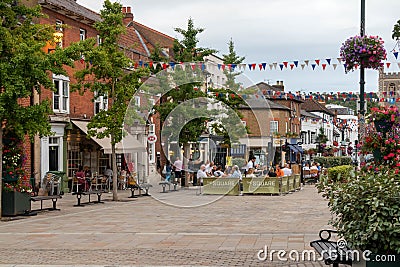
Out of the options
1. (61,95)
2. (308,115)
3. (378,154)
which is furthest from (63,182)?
(308,115)

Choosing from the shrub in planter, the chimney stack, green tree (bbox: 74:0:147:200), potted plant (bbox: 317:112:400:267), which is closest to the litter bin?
green tree (bbox: 74:0:147:200)

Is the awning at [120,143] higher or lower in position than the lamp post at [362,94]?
lower

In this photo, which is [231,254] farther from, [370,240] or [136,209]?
[136,209]

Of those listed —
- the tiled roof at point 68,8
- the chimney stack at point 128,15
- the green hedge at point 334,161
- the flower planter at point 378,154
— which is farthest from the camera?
the green hedge at point 334,161

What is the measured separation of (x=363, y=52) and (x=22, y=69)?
30.0 ft

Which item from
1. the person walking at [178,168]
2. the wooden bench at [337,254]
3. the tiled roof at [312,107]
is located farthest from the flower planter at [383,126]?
the tiled roof at [312,107]

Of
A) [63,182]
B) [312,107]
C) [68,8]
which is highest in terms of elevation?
[68,8]

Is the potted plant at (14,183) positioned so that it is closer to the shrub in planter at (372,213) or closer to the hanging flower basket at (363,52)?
the hanging flower basket at (363,52)

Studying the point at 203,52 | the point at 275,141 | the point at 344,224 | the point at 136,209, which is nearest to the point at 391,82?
the point at 275,141

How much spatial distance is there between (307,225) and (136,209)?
7.49 m

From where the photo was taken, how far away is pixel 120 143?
1273 inches

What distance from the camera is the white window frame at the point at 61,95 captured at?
3022 centimetres

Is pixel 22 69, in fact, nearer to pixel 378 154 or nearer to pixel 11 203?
pixel 11 203

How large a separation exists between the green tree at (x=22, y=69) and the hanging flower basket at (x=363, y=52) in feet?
26.0
